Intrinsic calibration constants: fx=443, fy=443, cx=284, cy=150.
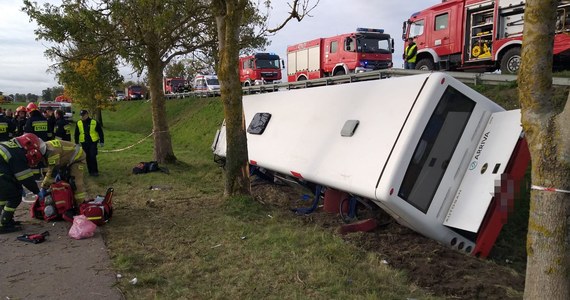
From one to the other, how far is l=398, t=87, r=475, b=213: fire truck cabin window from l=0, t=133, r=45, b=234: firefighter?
479 centimetres

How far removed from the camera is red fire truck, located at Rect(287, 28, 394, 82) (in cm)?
1828

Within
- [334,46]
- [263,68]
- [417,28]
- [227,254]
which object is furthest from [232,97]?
[263,68]

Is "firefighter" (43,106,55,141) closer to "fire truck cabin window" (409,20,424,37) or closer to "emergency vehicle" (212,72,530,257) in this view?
"emergency vehicle" (212,72,530,257)

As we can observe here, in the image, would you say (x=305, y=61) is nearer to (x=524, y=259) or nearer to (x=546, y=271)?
(x=524, y=259)

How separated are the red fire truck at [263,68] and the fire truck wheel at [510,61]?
52.1 feet

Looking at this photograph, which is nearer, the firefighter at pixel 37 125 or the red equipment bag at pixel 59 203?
the red equipment bag at pixel 59 203

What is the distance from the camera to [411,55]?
542 inches

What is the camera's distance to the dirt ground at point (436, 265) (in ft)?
12.5

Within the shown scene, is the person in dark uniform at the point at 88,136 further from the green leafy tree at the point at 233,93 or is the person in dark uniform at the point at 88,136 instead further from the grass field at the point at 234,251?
the green leafy tree at the point at 233,93

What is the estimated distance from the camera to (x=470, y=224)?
4383mm

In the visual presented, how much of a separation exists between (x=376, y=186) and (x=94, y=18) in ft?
26.0

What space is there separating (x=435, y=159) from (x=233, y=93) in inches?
128

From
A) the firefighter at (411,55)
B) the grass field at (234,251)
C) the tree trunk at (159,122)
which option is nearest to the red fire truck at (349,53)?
the firefighter at (411,55)

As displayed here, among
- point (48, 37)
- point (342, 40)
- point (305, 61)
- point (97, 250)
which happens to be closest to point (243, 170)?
point (97, 250)
